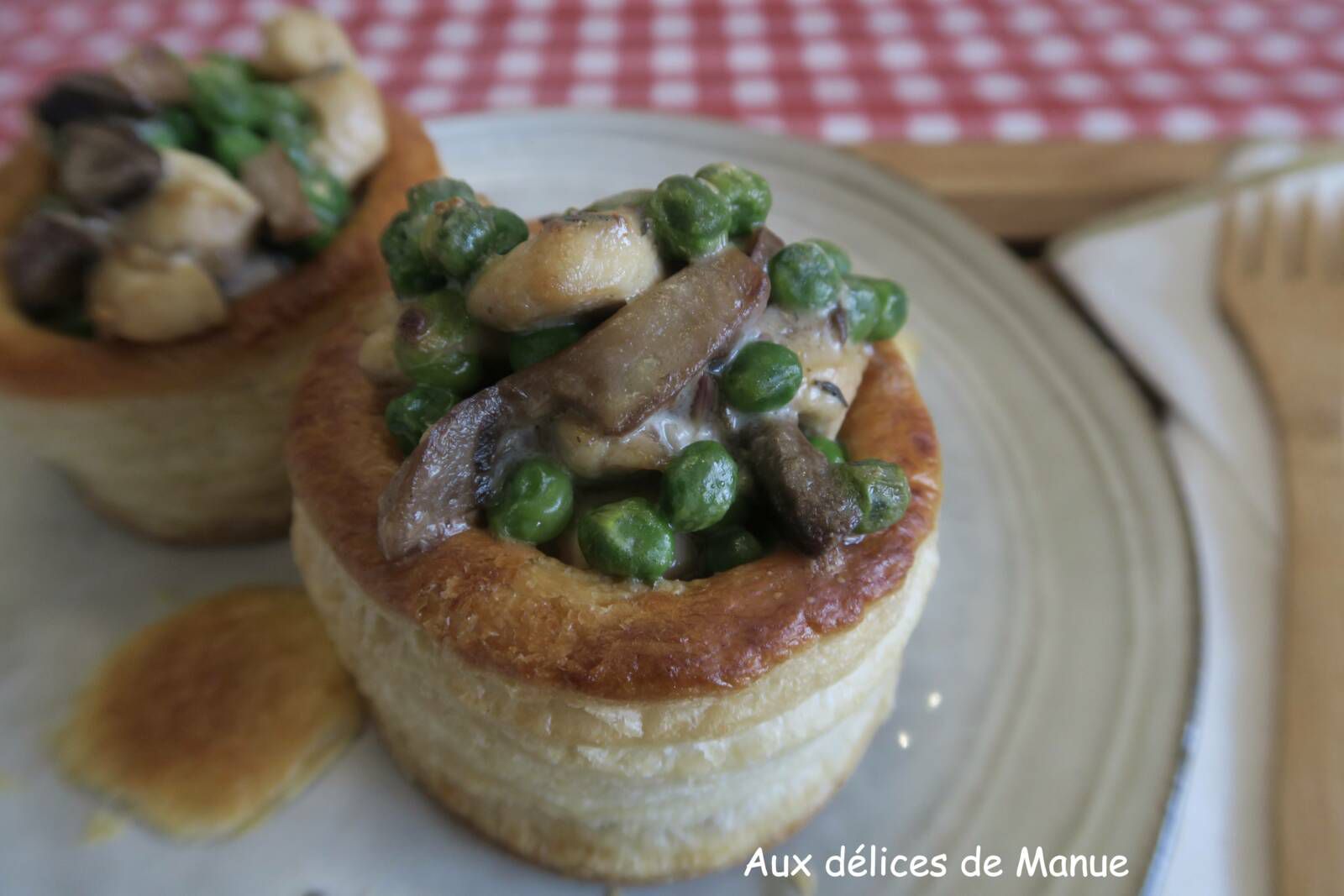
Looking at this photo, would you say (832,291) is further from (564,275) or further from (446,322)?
(446,322)

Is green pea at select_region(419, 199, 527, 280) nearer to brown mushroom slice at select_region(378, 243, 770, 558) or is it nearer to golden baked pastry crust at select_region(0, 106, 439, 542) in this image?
brown mushroom slice at select_region(378, 243, 770, 558)

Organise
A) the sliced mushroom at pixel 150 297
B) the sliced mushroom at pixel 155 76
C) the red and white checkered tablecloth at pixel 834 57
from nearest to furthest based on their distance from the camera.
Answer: the sliced mushroom at pixel 150 297
the sliced mushroom at pixel 155 76
the red and white checkered tablecloth at pixel 834 57

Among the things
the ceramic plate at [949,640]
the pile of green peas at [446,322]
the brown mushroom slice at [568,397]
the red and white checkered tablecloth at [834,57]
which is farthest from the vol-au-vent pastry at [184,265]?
the red and white checkered tablecloth at [834,57]

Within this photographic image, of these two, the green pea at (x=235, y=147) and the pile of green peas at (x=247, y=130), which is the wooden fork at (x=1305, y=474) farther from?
the green pea at (x=235, y=147)

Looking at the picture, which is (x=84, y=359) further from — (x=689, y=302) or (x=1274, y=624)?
(x=1274, y=624)

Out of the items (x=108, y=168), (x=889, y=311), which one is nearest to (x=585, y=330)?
(x=889, y=311)

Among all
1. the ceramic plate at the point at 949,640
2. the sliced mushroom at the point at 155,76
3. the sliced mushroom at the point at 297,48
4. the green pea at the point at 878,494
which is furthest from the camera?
the sliced mushroom at the point at 297,48

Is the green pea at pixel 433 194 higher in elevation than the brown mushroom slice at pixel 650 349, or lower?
higher

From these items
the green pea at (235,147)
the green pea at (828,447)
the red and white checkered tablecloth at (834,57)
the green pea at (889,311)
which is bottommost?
the red and white checkered tablecloth at (834,57)
